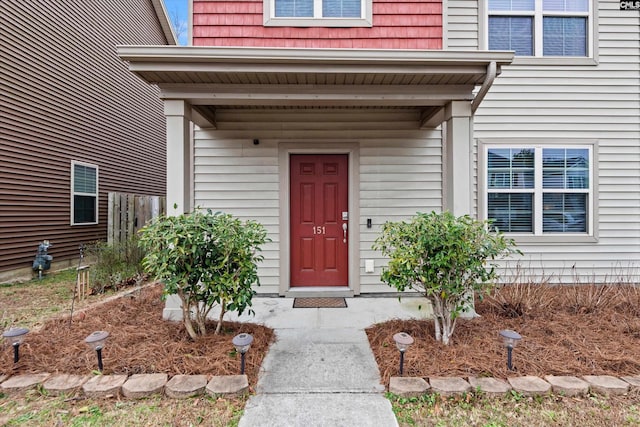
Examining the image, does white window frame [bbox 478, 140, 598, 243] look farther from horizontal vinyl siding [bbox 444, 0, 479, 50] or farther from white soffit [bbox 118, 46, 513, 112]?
white soffit [bbox 118, 46, 513, 112]

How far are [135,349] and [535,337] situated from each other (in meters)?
3.54

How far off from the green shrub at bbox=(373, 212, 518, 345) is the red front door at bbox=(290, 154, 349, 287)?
1.78 m

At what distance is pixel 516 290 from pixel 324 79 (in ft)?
10.4

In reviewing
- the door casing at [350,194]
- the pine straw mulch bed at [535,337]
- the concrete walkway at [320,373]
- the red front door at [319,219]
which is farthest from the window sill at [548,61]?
the concrete walkway at [320,373]

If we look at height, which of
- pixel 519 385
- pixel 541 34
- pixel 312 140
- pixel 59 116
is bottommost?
pixel 519 385

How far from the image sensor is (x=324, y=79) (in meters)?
3.36

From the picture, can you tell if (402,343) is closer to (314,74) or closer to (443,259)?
(443,259)

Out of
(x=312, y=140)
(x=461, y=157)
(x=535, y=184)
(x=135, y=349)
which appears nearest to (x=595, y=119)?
(x=535, y=184)

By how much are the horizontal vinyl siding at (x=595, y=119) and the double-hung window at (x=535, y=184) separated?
6.9 inches

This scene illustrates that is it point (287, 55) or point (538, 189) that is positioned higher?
point (287, 55)

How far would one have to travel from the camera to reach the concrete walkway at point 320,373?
81.5 inches

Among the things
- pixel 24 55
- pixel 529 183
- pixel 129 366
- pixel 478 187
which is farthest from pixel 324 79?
pixel 24 55

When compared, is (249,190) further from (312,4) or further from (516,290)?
(516,290)

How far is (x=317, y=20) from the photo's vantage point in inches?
155
